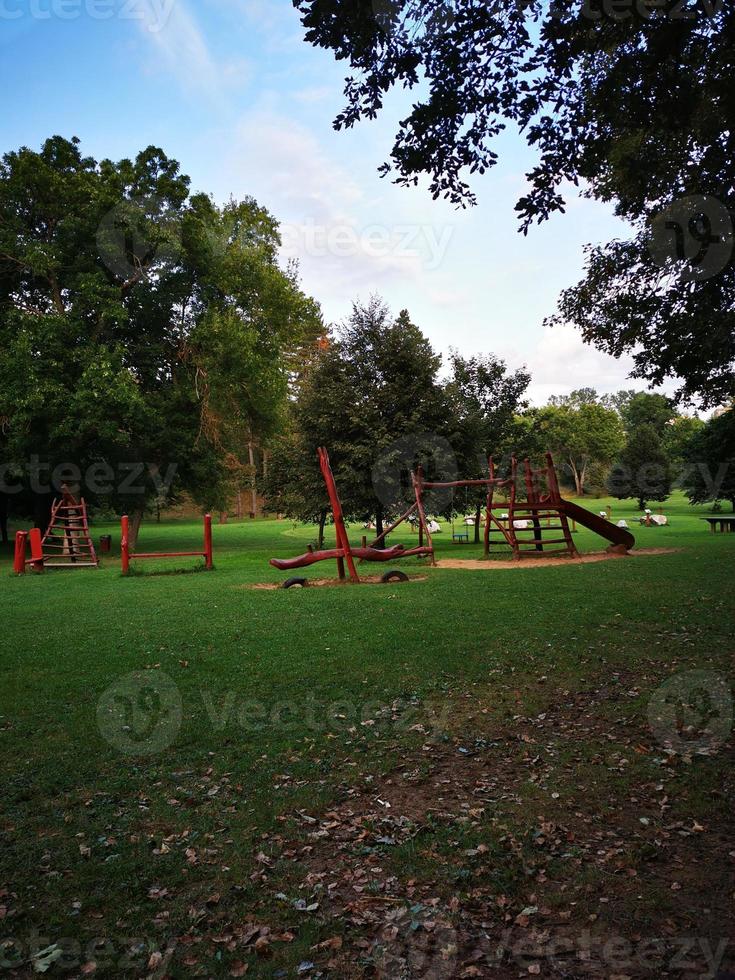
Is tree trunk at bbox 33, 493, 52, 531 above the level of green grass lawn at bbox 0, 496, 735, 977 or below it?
above

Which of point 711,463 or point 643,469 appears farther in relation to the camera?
point 643,469


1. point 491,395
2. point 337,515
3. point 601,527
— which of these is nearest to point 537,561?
point 601,527

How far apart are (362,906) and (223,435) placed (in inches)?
1169

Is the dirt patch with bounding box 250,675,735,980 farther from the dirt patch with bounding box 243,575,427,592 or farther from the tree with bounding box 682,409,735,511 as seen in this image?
the tree with bounding box 682,409,735,511

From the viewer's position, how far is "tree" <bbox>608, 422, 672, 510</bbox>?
179 ft

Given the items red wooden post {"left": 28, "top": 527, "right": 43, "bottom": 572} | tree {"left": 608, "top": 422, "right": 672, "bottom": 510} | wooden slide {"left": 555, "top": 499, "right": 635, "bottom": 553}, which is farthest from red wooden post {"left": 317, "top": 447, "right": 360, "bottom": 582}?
tree {"left": 608, "top": 422, "right": 672, "bottom": 510}

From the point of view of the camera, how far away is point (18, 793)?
17.0 ft

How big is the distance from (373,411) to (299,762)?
21471 millimetres

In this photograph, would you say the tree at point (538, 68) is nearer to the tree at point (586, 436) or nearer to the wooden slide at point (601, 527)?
the wooden slide at point (601, 527)

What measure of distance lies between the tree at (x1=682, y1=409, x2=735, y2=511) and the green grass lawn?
28.6m

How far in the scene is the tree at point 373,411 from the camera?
26.1 meters

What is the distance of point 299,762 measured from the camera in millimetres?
5797

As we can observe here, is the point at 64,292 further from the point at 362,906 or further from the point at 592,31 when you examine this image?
the point at 362,906

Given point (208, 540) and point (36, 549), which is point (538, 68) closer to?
point (208, 540)
